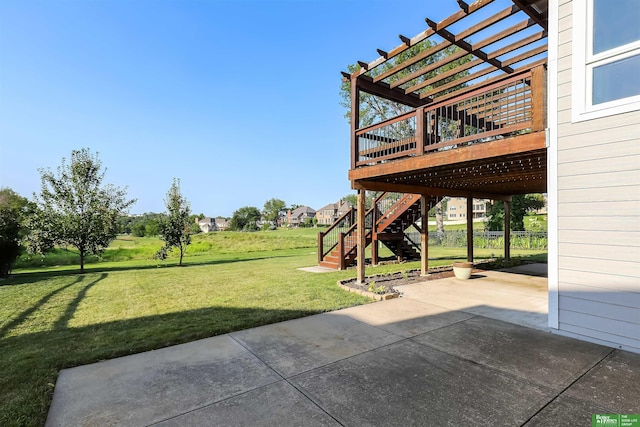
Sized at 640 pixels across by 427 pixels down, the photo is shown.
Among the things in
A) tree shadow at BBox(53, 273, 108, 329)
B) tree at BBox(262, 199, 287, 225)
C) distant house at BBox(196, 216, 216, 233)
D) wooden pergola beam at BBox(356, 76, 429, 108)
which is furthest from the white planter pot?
distant house at BBox(196, 216, 216, 233)

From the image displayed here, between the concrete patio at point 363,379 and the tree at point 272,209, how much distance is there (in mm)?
96985

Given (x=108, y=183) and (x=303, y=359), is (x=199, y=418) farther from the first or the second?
(x=108, y=183)

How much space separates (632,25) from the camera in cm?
335

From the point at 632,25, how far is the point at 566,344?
12.4 ft

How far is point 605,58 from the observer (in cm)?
350

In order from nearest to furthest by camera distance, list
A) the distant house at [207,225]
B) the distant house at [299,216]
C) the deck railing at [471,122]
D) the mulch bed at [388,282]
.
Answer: the deck railing at [471,122]
the mulch bed at [388,282]
the distant house at [299,216]
the distant house at [207,225]

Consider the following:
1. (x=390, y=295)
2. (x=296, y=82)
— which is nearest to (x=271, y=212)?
(x=296, y=82)

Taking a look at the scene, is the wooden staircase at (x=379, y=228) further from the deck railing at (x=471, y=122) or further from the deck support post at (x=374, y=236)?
the deck railing at (x=471, y=122)

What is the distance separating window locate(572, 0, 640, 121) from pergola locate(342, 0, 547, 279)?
422 mm

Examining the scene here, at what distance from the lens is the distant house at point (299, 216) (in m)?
94.8

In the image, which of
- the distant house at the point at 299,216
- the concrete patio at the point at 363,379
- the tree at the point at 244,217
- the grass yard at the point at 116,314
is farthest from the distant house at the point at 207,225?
the concrete patio at the point at 363,379

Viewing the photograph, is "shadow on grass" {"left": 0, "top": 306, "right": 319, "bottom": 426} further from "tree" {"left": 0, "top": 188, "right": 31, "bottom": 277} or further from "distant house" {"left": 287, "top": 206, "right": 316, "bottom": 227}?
"distant house" {"left": 287, "top": 206, "right": 316, "bottom": 227}

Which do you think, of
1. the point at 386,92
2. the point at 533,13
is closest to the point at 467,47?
the point at 533,13

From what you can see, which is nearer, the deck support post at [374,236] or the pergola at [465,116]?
the pergola at [465,116]
